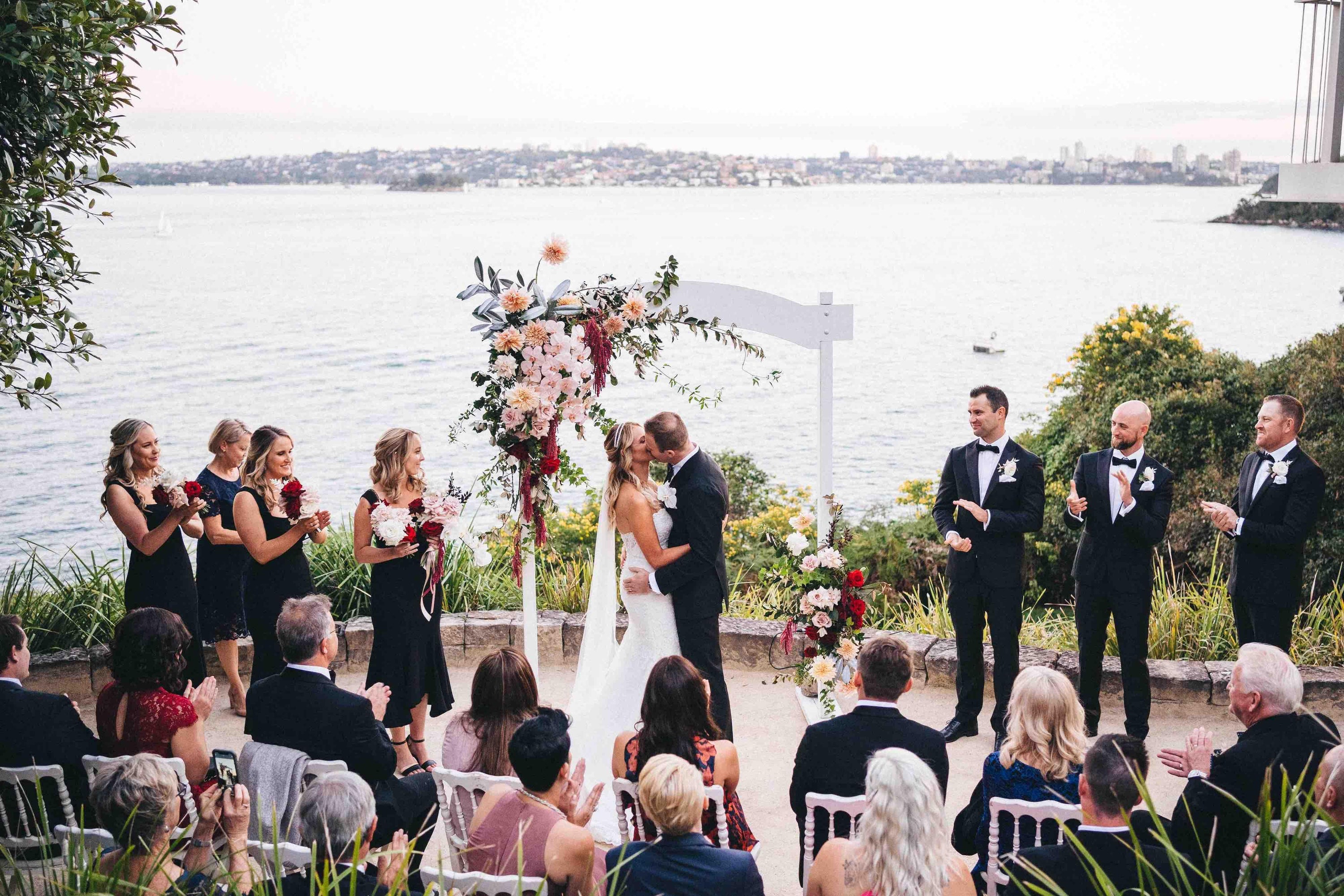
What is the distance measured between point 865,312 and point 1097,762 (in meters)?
49.9

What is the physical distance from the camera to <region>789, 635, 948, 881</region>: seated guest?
376 cm

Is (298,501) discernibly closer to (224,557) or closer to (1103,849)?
(224,557)

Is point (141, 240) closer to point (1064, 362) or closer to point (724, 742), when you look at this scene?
point (1064, 362)

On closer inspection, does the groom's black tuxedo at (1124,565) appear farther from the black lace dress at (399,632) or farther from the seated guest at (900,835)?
the black lace dress at (399,632)

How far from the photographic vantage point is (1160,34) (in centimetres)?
4781

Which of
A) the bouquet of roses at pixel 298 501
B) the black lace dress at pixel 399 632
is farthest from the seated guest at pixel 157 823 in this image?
the bouquet of roses at pixel 298 501

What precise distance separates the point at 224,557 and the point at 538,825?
353 centimetres

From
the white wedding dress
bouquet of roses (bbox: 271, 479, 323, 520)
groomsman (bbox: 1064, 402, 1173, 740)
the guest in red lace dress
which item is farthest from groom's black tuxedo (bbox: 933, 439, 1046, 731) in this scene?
the guest in red lace dress

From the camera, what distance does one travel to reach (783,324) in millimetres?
6109

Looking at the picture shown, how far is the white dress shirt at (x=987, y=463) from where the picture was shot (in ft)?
19.0

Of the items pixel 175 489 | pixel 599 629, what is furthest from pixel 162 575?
pixel 599 629

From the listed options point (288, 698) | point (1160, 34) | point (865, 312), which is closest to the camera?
point (288, 698)

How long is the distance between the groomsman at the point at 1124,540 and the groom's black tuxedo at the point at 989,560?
0.27 metres

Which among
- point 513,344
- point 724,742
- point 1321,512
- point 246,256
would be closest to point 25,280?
point 513,344
